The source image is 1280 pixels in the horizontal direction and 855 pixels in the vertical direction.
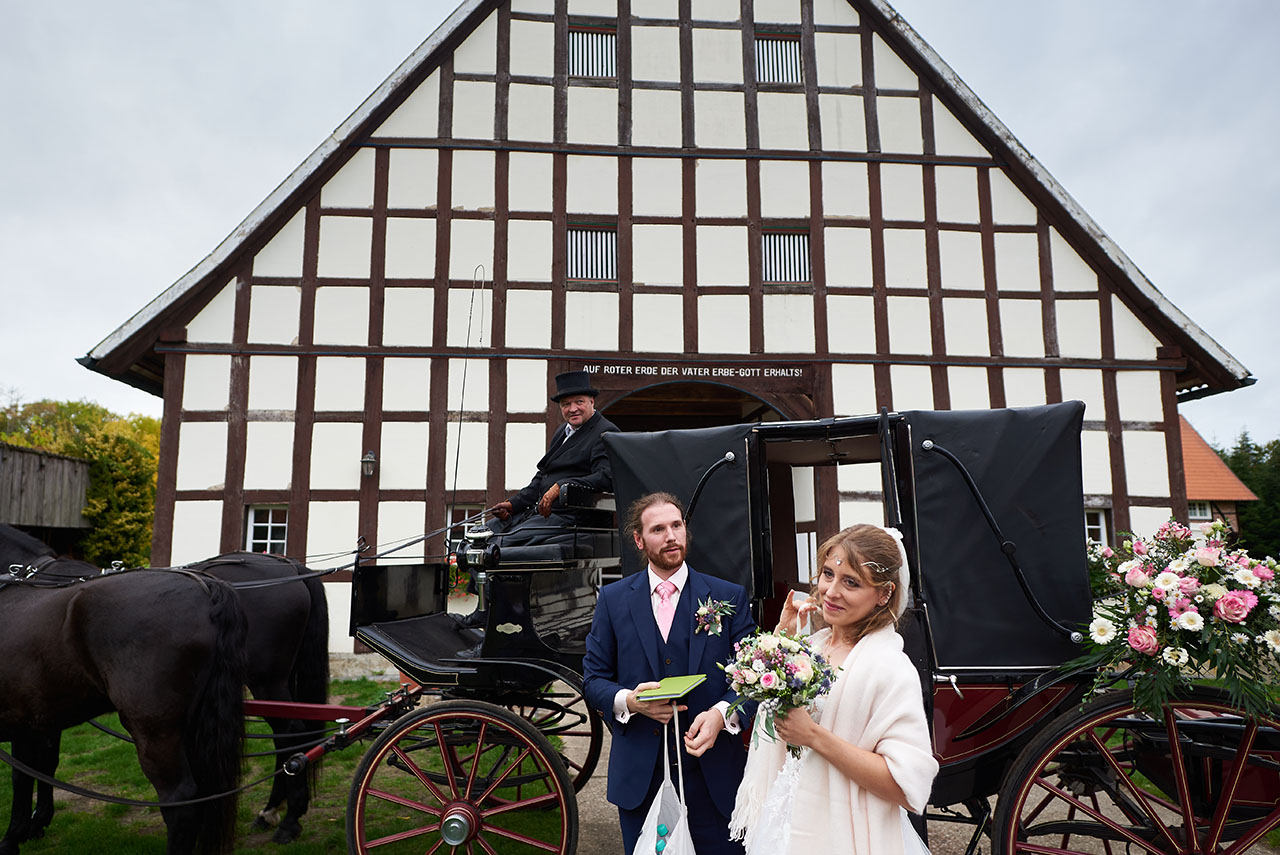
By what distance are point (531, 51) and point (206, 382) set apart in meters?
5.91

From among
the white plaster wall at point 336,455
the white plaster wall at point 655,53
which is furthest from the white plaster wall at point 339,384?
the white plaster wall at point 655,53

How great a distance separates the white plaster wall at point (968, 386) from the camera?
397 inches

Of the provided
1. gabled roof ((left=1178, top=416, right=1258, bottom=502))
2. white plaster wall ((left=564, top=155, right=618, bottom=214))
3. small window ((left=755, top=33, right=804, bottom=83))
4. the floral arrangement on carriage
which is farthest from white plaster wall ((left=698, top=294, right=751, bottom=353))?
gabled roof ((left=1178, top=416, right=1258, bottom=502))

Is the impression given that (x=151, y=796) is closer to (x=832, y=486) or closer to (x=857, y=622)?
(x=857, y=622)

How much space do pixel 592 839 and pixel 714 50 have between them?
9.72 meters

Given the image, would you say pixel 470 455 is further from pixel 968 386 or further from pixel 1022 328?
pixel 1022 328

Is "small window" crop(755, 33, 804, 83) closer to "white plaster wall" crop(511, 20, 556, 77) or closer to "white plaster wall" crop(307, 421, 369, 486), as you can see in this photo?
"white plaster wall" crop(511, 20, 556, 77)

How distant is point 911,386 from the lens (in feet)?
33.0

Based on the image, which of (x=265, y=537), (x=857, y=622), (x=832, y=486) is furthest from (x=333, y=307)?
(x=857, y=622)

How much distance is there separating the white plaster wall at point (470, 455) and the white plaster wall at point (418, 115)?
3840mm

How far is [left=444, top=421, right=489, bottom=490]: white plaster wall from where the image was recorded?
9.52 m

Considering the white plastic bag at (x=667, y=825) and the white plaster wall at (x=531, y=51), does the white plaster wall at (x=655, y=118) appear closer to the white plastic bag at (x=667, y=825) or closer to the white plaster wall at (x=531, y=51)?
the white plaster wall at (x=531, y=51)

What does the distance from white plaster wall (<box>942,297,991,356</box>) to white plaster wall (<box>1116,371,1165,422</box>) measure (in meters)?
1.80

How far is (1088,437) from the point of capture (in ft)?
33.2
